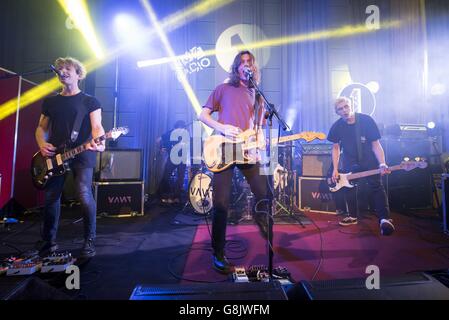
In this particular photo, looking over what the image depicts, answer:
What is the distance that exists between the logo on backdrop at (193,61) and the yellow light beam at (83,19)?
6.50 feet

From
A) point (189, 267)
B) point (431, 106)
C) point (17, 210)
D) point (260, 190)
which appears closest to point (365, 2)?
point (431, 106)

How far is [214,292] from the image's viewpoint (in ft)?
3.95

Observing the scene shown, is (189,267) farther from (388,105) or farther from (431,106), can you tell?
(431,106)

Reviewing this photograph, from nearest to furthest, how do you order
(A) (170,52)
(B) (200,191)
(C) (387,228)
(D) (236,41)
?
(C) (387,228)
(B) (200,191)
(A) (170,52)
(D) (236,41)

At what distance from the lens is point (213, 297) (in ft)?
3.83

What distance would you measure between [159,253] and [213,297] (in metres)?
1.76

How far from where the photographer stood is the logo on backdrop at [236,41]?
636 centimetres

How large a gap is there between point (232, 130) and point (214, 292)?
1.35 metres

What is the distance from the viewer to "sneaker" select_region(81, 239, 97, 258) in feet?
8.29

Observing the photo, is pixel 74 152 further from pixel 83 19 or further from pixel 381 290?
pixel 83 19

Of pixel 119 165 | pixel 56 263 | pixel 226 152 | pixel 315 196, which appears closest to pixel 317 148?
pixel 315 196

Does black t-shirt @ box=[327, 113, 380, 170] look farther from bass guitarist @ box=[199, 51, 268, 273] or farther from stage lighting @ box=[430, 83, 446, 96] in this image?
stage lighting @ box=[430, 83, 446, 96]

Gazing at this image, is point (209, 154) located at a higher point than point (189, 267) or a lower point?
higher

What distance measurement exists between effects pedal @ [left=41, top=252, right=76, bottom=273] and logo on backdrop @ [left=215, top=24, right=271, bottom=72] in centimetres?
535
